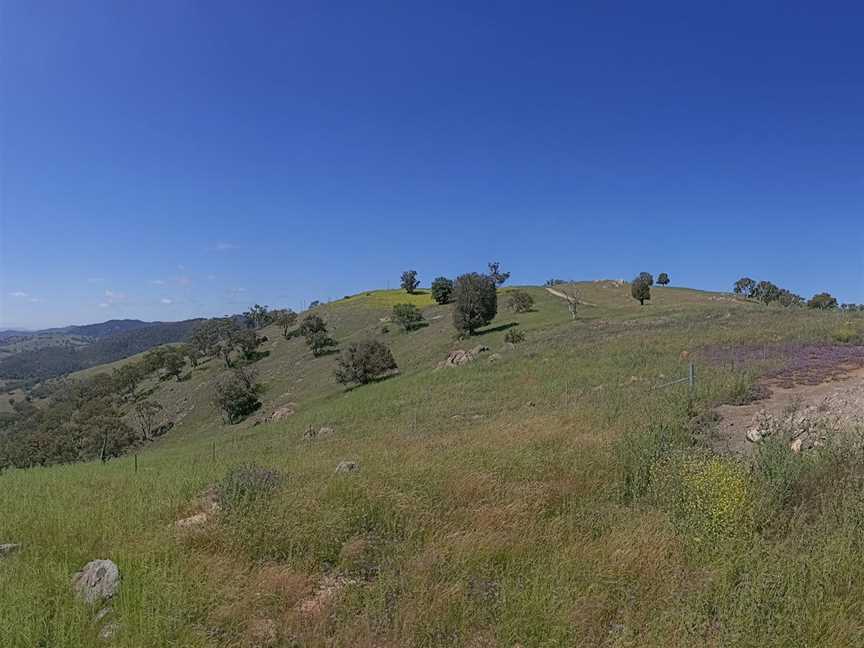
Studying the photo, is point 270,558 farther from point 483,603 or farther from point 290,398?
point 290,398

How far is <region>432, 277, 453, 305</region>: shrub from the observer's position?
85188 mm

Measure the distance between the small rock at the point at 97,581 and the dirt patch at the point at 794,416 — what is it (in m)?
8.84

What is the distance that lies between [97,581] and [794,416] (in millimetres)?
11252

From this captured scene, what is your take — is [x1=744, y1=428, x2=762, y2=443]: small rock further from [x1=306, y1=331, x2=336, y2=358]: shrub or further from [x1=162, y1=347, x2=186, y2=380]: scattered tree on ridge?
[x1=162, y1=347, x2=186, y2=380]: scattered tree on ridge

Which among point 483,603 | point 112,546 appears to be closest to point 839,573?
point 483,603

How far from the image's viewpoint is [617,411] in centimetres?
1175

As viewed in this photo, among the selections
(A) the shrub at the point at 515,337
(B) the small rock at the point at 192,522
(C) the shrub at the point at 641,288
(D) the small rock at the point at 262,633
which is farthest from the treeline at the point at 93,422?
(C) the shrub at the point at 641,288

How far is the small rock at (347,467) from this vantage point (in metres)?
7.28

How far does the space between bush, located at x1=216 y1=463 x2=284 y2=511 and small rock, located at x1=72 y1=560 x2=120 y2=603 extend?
138cm

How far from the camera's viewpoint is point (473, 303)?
2051 inches

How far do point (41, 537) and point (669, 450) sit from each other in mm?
8643

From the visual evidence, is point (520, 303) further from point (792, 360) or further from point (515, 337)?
point (792, 360)

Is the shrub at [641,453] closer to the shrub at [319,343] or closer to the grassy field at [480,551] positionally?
the grassy field at [480,551]

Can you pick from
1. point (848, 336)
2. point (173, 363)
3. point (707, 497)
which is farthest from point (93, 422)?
point (848, 336)
